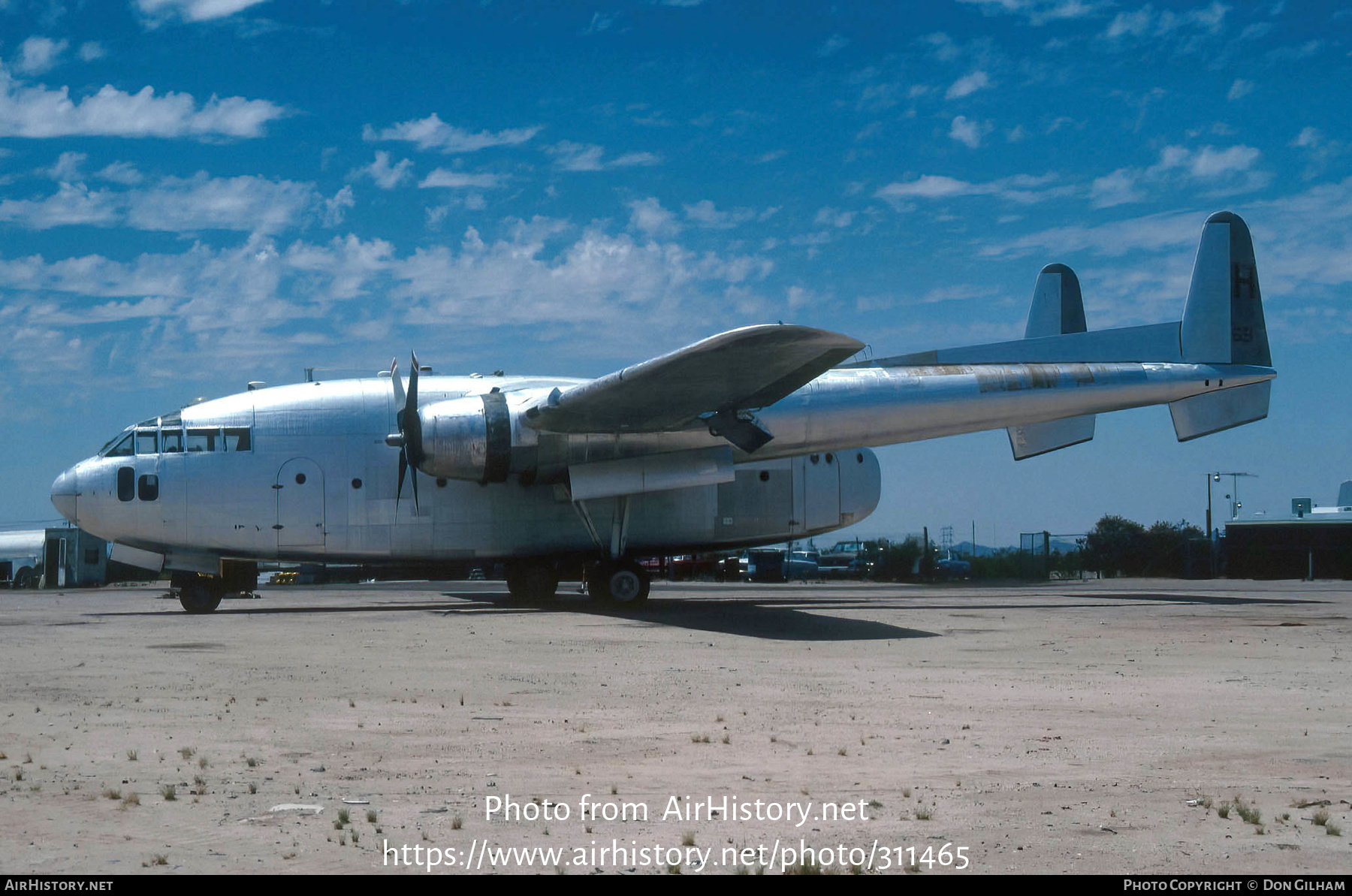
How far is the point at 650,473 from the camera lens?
21.8 metres

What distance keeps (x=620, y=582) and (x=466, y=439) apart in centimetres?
439

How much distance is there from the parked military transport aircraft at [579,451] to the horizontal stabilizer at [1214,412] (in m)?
0.05

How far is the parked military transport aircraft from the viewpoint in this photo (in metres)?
20.9

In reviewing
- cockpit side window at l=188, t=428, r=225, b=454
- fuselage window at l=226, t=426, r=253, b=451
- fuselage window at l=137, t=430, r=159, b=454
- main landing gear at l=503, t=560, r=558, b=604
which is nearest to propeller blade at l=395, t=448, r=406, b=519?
main landing gear at l=503, t=560, r=558, b=604

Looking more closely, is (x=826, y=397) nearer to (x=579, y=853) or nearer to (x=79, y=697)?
(x=79, y=697)

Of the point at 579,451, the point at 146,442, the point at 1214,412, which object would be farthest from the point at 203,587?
the point at 1214,412

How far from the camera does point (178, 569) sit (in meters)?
22.4

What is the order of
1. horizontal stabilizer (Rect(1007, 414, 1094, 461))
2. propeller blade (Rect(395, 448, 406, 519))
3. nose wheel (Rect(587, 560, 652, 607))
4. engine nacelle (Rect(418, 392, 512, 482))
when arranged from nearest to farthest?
engine nacelle (Rect(418, 392, 512, 482)) → propeller blade (Rect(395, 448, 406, 519)) → nose wheel (Rect(587, 560, 652, 607)) → horizontal stabilizer (Rect(1007, 414, 1094, 461))

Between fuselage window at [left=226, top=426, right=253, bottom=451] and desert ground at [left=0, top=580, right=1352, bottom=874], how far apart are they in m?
6.35

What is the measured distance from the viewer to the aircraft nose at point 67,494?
21953 millimetres

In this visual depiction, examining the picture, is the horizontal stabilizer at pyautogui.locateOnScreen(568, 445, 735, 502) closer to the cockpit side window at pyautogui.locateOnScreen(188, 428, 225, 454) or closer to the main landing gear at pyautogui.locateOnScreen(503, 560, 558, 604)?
the main landing gear at pyautogui.locateOnScreen(503, 560, 558, 604)

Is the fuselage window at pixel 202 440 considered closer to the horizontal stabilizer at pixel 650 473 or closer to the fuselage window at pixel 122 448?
the fuselage window at pixel 122 448

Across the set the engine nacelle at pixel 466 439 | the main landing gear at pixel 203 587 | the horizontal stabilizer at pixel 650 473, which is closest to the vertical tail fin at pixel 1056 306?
the horizontal stabilizer at pixel 650 473

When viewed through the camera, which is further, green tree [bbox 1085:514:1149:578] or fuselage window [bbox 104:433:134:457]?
green tree [bbox 1085:514:1149:578]
